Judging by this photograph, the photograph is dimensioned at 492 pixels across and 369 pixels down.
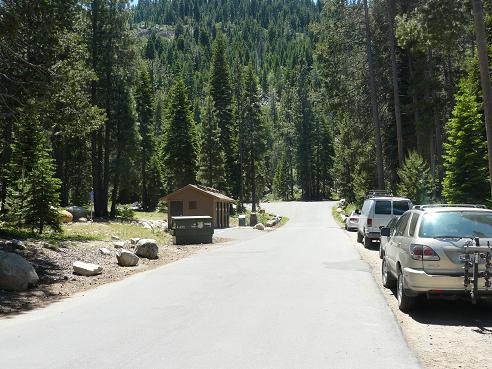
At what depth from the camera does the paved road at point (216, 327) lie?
19.9ft

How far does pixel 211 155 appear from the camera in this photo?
64.5 m

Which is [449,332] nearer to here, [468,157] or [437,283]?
[437,283]

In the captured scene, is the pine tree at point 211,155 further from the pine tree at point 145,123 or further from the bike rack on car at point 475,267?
the bike rack on car at point 475,267

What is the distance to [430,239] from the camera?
8.32 meters

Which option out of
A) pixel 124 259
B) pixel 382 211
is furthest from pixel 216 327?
pixel 382 211

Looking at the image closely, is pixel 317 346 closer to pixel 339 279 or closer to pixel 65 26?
pixel 339 279

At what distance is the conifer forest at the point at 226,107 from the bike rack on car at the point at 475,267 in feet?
24.1

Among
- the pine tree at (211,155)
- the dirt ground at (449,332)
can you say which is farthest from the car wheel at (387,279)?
the pine tree at (211,155)

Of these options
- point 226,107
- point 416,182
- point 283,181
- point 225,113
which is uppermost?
point 226,107

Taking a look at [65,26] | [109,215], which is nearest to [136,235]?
[65,26]

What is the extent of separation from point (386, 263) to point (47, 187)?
16.4m

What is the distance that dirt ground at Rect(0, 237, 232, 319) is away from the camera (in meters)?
10.6

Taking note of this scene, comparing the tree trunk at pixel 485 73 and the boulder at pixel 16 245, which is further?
the boulder at pixel 16 245

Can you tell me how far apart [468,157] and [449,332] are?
63.6ft
